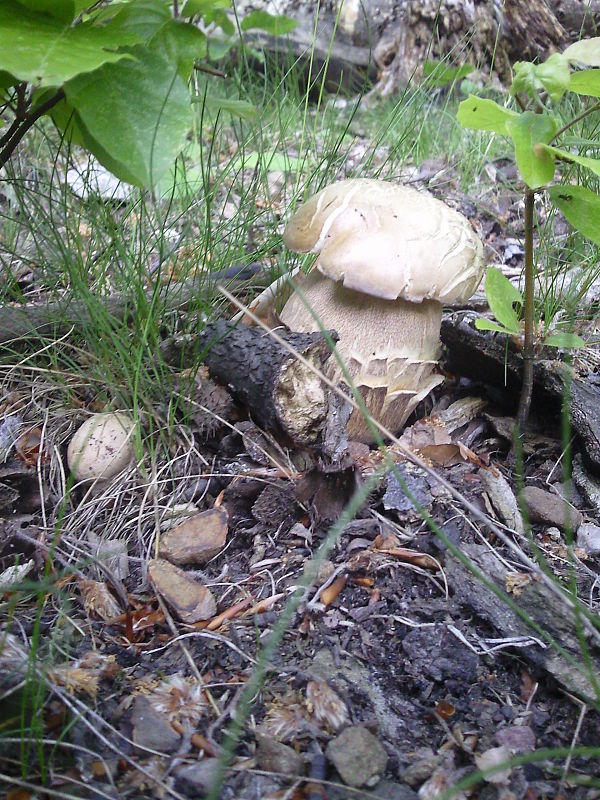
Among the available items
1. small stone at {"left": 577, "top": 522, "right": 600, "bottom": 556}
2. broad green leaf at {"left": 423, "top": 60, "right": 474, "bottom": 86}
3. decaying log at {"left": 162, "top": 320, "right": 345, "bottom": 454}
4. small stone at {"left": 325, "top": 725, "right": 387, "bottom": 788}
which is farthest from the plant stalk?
broad green leaf at {"left": 423, "top": 60, "right": 474, "bottom": 86}

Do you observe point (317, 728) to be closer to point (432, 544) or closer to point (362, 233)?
point (432, 544)

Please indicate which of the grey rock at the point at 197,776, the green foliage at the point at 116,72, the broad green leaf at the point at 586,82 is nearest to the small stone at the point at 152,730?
the grey rock at the point at 197,776

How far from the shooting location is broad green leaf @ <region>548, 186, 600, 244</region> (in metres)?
1.24

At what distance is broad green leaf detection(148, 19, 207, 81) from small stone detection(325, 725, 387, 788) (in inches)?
47.0

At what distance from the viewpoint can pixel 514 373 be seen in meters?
1.77

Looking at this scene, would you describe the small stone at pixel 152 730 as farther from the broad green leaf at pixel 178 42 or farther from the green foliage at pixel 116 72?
the broad green leaf at pixel 178 42

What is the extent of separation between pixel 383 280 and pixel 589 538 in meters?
0.80

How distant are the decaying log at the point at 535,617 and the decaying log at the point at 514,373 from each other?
0.47 meters

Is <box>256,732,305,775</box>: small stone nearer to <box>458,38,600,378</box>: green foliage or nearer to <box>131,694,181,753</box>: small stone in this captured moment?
<box>131,694,181,753</box>: small stone

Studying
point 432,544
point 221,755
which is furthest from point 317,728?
point 432,544

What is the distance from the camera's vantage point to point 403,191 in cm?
171

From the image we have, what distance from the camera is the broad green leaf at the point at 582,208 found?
1.24 metres

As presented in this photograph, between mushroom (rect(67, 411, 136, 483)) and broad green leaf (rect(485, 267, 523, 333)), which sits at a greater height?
broad green leaf (rect(485, 267, 523, 333))

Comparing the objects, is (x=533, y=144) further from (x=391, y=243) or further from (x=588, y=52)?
(x=391, y=243)
